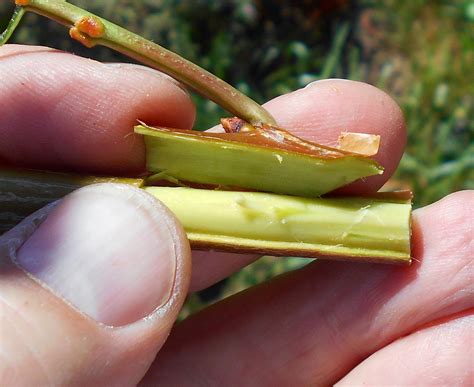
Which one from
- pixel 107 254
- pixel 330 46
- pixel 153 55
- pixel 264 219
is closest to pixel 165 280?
pixel 107 254

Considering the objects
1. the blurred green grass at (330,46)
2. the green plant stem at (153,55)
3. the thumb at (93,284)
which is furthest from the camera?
the blurred green grass at (330,46)

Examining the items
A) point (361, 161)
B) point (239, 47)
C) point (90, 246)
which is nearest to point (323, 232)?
point (361, 161)

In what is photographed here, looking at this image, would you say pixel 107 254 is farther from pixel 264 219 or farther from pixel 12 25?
pixel 12 25

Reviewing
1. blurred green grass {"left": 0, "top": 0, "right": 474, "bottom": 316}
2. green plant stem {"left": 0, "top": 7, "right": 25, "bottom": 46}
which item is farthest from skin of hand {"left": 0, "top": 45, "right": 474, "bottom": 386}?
blurred green grass {"left": 0, "top": 0, "right": 474, "bottom": 316}

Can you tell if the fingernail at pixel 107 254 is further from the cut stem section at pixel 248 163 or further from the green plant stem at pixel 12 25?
the green plant stem at pixel 12 25

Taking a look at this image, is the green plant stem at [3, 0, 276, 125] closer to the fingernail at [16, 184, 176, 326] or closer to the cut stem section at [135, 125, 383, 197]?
the cut stem section at [135, 125, 383, 197]

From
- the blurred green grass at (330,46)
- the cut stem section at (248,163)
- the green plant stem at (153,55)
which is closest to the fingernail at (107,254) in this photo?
the cut stem section at (248,163)
